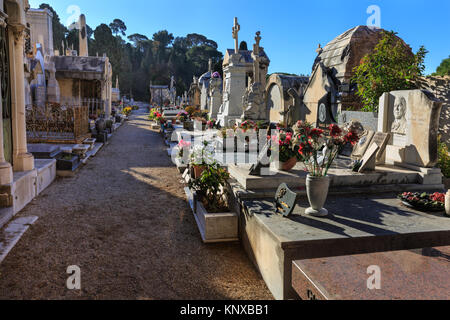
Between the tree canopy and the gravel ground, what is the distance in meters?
40.5

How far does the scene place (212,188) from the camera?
5215 mm

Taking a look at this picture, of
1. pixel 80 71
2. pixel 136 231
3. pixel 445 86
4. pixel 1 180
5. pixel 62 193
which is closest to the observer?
pixel 136 231

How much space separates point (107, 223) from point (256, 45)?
10398 mm

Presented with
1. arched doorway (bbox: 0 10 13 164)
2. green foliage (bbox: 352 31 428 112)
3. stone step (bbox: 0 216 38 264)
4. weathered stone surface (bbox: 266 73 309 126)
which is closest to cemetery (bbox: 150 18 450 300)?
green foliage (bbox: 352 31 428 112)

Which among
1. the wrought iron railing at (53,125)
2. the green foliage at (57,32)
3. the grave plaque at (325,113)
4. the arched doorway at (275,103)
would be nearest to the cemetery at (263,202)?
the wrought iron railing at (53,125)

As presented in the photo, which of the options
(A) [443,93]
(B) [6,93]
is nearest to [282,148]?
(B) [6,93]

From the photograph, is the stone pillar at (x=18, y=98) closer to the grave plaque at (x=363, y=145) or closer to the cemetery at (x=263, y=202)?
the cemetery at (x=263, y=202)

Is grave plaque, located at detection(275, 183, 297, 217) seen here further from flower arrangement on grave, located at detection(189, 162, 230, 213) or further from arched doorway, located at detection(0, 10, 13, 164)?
arched doorway, located at detection(0, 10, 13, 164)

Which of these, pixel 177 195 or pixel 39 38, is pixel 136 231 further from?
pixel 39 38

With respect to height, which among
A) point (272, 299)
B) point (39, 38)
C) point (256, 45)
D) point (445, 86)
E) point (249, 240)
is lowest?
point (272, 299)

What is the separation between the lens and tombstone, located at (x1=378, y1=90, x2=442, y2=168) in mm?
5566

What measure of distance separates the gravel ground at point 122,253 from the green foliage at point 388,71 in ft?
20.4
